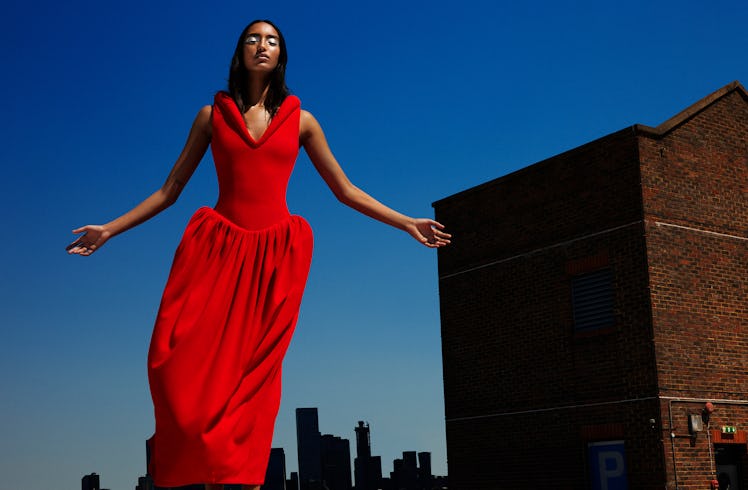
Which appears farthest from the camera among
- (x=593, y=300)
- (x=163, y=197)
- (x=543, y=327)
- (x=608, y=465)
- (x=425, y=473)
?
(x=425, y=473)

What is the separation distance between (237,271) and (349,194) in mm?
674

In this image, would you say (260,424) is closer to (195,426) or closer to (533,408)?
(195,426)

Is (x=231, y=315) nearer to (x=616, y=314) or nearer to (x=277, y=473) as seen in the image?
(x=616, y=314)

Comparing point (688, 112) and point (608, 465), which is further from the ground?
point (688, 112)

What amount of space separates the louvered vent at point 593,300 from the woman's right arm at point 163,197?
1747cm

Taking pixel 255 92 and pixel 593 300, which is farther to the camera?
pixel 593 300

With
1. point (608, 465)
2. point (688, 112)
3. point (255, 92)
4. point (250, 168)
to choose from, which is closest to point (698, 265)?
point (688, 112)

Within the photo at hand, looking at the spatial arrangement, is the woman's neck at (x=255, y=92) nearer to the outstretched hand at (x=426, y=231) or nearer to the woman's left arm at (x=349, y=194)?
the woman's left arm at (x=349, y=194)

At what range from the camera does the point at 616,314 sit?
808 inches

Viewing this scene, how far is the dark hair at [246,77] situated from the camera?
4215mm

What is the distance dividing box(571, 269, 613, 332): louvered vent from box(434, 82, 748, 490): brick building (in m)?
0.03

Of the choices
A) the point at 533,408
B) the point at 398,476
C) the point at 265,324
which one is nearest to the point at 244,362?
the point at 265,324

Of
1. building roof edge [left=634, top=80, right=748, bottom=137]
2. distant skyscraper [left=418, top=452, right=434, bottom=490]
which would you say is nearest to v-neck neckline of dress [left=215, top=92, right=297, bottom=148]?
building roof edge [left=634, top=80, right=748, bottom=137]

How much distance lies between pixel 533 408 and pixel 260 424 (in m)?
19.2
